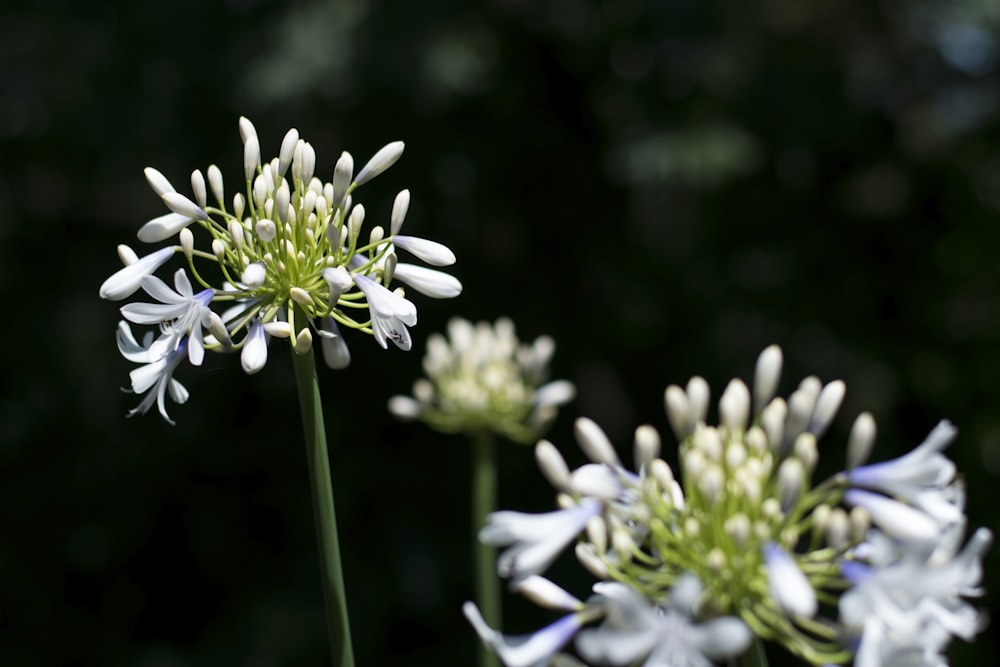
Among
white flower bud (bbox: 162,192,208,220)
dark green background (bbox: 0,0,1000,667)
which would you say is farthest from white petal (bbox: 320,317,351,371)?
dark green background (bbox: 0,0,1000,667)

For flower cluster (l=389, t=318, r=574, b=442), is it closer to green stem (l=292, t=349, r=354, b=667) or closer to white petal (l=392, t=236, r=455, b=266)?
white petal (l=392, t=236, r=455, b=266)

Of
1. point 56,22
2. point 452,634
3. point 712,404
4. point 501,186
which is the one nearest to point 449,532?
point 452,634

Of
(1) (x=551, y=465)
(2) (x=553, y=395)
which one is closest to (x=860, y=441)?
(1) (x=551, y=465)

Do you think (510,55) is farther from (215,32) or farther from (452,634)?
(452,634)

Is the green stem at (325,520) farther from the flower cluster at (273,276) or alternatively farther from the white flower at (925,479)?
the white flower at (925,479)

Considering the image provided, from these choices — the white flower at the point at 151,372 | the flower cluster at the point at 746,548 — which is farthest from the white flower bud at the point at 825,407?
the white flower at the point at 151,372

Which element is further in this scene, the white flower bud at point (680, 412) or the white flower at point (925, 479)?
the white flower bud at point (680, 412)
